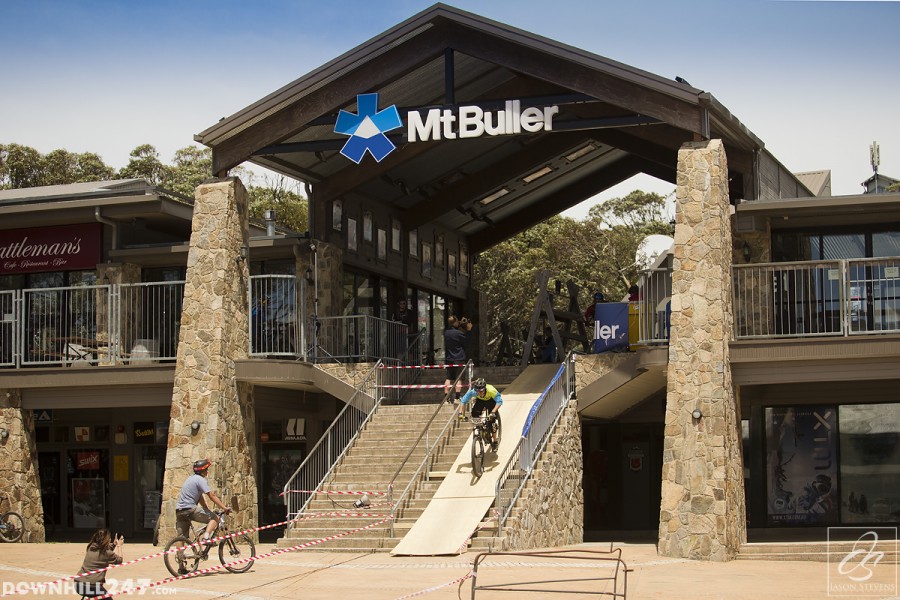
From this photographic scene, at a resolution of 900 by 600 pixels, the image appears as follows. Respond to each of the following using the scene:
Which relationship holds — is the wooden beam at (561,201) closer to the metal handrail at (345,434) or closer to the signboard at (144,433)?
the metal handrail at (345,434)

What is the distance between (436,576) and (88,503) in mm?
13882

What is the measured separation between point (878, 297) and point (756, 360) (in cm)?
330

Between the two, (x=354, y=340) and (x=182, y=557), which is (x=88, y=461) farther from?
(x=182, y=557)

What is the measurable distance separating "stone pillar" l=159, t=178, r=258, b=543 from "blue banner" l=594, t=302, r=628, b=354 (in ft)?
21.3

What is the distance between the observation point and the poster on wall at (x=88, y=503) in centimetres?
2647

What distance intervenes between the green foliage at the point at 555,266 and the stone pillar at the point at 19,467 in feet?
82.4

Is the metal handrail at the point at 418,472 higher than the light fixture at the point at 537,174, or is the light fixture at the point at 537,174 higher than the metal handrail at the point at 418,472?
the light fixture at the point at 537,174

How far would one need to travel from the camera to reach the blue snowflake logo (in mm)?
21891

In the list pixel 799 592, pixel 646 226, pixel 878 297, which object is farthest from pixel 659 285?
pixel 646 226

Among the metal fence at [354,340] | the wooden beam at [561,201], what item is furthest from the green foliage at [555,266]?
the metal fence at [354,340]

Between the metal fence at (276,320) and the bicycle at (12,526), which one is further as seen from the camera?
the metal fence at (276,320)

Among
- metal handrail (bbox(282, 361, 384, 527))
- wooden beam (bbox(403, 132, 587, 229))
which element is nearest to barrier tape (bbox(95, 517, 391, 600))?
metal handrail (bbox(282, 361, 384, 527))

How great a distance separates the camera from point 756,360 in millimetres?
19656

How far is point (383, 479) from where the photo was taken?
2022 centimetres
